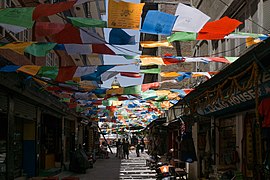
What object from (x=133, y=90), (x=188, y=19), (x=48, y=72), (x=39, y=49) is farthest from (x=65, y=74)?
(x=188, y=19)

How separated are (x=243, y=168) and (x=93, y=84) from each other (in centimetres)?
669

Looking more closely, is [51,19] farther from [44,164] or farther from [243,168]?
[243,168]

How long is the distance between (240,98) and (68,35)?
479 cm

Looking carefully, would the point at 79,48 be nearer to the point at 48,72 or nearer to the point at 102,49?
the point at 102,49

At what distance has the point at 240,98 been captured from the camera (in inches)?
464

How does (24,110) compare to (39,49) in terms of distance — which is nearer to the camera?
(39,49)

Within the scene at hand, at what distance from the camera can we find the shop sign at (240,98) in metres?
9.39

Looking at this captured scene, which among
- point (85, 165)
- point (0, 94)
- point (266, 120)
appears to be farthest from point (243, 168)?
point (85, 165)

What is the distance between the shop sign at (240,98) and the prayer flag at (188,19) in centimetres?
162

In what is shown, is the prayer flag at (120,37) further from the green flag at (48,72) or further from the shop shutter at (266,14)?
the shop shutter at (266,14)

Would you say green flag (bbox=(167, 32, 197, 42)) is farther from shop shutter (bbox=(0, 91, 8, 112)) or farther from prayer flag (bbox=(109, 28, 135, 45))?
shop shutter (bbox=(0, 91, 8, 112))

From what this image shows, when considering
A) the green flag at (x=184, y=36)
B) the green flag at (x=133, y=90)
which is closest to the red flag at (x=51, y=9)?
the green flag at (x=184, y=36)

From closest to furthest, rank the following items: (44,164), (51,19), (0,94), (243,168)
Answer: (243,168) → (0,94) → (51,19) → (44,164)

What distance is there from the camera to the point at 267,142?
37.9ft
